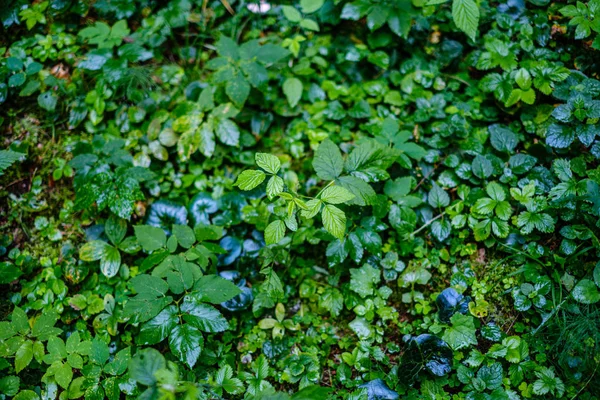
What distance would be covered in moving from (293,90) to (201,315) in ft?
5.89

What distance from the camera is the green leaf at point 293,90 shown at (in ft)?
10.3

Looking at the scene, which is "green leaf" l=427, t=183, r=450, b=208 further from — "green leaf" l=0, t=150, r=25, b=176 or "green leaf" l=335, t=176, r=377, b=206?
"green leaf" l=0, t=150, r=25, b=176

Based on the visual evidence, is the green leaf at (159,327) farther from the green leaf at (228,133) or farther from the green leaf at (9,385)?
the green leaf at (228,133)

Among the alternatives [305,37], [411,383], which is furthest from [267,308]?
[305,37]

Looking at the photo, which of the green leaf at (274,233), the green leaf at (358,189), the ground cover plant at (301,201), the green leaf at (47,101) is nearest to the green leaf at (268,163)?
the ground cover plant at (301,201)

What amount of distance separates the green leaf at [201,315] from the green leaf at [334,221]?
812 mm

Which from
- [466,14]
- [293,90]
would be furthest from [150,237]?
[466,14]

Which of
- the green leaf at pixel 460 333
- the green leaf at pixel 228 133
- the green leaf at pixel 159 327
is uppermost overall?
the green leaf at pixel 228 133

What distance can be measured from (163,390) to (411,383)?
133 cm

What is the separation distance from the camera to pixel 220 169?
3164mm

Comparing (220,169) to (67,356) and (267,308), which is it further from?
(67,356)

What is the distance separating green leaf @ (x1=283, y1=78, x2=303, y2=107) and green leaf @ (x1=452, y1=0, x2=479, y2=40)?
1180mm

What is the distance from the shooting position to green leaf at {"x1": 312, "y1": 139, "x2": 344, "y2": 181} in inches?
96.8

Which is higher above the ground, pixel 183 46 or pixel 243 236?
pixel 183 46
